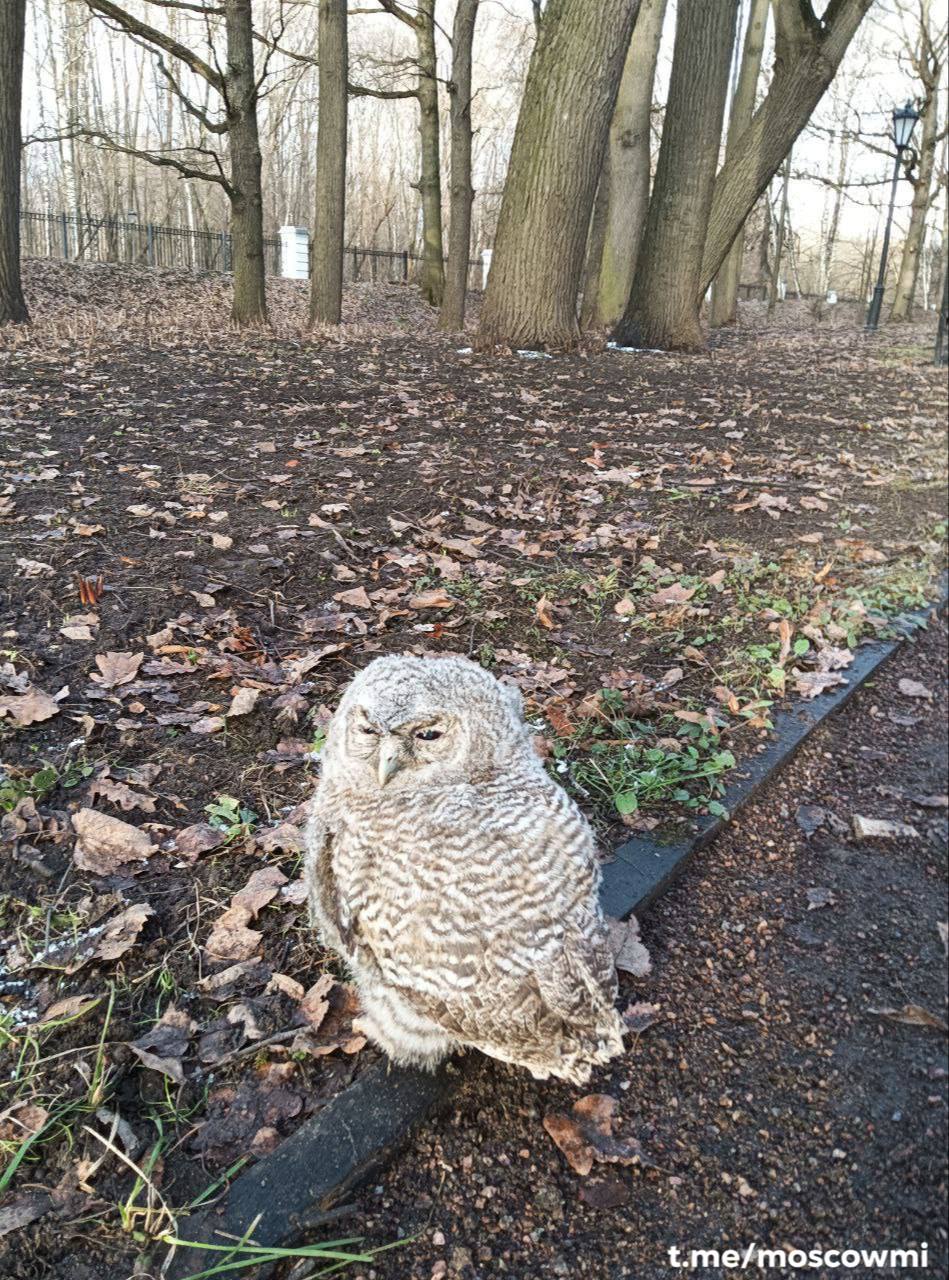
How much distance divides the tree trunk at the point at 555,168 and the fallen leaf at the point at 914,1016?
33.3 ft

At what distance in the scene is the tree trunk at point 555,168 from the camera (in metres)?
9.80

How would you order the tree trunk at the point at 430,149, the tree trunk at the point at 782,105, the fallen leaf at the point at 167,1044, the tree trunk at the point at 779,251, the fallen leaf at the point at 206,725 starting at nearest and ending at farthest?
the fallen leaf at the point at 167,1044 → the fallen leaf at the point at 206,725 → the tree trunk at the point at 782,105 → the tree trunk at the point at 430,149 → the tree trunk at the point at 779,251

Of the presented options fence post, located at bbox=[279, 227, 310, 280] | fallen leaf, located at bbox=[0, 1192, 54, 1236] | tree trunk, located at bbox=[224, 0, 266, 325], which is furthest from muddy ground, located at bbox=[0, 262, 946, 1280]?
fence post, located at bbox=[279, 227, 310, 280]

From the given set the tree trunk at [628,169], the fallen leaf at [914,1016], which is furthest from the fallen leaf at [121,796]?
the tree trunk at [628,169]

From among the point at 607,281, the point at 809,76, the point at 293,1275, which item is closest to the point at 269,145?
A: the point at 607,281

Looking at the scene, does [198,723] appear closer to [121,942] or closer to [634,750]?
[121,942]

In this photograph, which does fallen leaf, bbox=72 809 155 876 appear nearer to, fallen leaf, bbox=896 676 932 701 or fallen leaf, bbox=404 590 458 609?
fallen leaf, bbox=404 590 458 609

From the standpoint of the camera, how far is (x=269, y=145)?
1308 inches

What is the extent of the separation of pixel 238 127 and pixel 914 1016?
1446 centimetres

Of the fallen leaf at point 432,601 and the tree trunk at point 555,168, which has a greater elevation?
the tree trunk at point 555,168

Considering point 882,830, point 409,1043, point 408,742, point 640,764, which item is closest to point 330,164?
point 640,764

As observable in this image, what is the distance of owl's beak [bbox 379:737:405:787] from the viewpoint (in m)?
2.04

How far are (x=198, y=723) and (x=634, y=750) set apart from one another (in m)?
1.76

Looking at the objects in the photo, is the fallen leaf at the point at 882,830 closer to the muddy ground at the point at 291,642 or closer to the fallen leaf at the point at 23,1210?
the muddy ground at the point at 291,642
